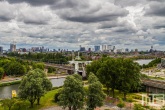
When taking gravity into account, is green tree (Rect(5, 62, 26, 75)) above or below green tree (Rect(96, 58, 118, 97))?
below

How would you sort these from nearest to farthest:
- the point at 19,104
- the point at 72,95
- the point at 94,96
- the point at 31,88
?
the point at 72,95 < the point at 94,96 < the point at 19,104 < the point at 31,88

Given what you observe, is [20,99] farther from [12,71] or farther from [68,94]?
[12,71]

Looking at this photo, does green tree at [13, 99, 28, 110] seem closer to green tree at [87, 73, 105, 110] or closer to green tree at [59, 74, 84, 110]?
green tree at [59, 74, 84, 110]

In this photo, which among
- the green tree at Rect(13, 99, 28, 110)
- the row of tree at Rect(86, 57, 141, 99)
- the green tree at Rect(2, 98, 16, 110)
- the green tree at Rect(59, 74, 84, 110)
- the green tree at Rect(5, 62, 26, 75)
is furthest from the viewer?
the green tree at Rect(5, 62, 26, 75)

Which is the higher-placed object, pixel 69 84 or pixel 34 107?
pixel 69 84

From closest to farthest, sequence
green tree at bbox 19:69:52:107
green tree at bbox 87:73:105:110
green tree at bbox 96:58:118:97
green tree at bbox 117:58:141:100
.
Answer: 1. green tree at bbox 87:73:105:110
2. green tree at bbox 19:69:52:107
3. green tree at bbox 117:58:141:100
4. green tree at bbox 96:58:118:97

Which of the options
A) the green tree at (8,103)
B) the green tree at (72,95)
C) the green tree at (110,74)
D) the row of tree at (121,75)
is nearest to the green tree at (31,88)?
the green tree at (8,103)

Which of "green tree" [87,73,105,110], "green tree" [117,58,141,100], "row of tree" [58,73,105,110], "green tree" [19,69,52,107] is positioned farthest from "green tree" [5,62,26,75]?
"green tree" [87,73,105,110]

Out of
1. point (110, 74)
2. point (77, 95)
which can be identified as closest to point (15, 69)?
point (110, 74)

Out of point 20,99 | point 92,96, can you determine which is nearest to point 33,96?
point 20,99

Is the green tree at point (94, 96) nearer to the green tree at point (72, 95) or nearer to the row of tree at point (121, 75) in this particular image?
the green tree at point (72, 95)

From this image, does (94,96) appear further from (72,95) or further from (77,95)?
(72,95)

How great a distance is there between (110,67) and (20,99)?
1956 cm

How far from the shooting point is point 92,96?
34.5 meters
